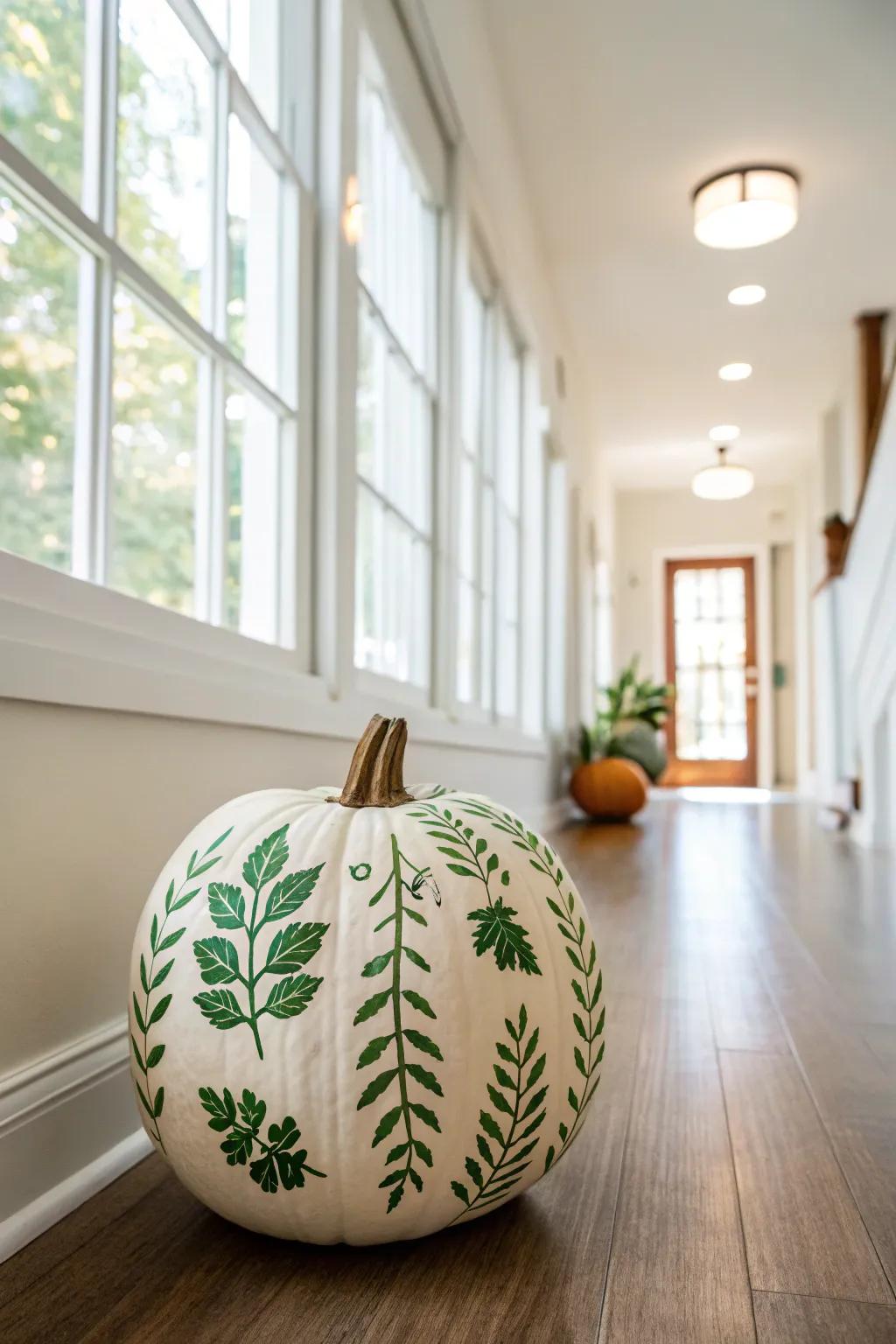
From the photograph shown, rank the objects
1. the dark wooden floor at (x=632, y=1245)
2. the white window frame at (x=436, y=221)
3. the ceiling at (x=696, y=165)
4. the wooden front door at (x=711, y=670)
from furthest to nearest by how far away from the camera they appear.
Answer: the wooden front door at (x=711, y=670)
the ceiling at (x=696, y=165)
the white window frame at (x=436, y=221)
the dark wooden floor at (x=632, y=1245)

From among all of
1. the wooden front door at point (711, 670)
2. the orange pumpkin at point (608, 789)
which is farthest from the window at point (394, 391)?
the wooden front door at point (711, 670)

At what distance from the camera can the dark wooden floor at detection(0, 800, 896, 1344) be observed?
715 millimetres

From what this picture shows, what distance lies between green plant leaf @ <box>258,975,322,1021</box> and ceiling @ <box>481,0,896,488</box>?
133 inches

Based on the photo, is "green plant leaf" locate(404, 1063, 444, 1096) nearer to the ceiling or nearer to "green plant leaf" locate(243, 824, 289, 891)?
"green plant leaf" locate(243, 824, 289, 891)

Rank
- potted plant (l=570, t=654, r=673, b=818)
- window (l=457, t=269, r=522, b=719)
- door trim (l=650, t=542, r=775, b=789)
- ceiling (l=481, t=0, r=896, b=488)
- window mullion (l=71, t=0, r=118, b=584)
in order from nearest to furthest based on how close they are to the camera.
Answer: window mullion (l=71, t=0, r=118, b=584) < ceiling (l=481, t=0, r=896, b=488) < window (l=457, t=269, r=522, b=719) < potted plant (l=570, t=654, r=673, b=818) < door trim (l=650, t=542, r=775, b=789)

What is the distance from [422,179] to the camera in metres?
2.77

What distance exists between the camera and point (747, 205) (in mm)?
4125

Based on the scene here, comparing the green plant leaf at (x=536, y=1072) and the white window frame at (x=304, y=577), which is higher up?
the white window frame at (x=304, y=577)

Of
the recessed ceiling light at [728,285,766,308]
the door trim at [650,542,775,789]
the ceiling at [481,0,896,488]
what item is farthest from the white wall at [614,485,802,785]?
the recessed ceiling light at [728,285,766,308]

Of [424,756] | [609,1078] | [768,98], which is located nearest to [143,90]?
[609,1078]

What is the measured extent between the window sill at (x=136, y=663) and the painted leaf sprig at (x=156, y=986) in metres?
0.20

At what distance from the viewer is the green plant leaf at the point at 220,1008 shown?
30.3 inches

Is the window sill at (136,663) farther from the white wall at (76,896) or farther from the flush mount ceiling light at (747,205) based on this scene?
the flush mount ceiling light at (747,205)

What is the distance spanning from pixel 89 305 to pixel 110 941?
0.66 m
